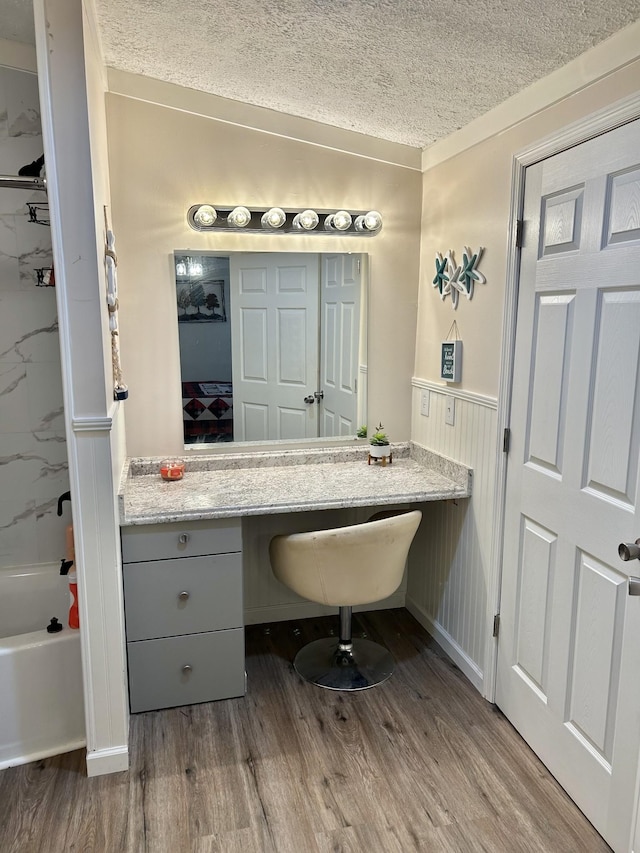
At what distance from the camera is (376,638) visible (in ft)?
9.34

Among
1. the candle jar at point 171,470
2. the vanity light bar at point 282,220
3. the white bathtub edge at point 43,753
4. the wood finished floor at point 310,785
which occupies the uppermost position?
the vanity light bar at point 282,220

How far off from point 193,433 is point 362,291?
102cm

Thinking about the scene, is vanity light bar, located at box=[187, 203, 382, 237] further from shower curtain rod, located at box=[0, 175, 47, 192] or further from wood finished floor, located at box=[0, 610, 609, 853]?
wood finished floor, located at box=[0, 610, 609, 853]

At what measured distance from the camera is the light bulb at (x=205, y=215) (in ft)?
8.16

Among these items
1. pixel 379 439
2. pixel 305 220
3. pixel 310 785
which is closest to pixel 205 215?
pixel 305 220

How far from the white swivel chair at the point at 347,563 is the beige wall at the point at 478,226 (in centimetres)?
67

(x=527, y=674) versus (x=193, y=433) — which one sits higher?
(x=193, y=433)

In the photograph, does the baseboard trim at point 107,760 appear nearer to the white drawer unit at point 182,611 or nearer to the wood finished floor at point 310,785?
the wood finished floor at point 310,785

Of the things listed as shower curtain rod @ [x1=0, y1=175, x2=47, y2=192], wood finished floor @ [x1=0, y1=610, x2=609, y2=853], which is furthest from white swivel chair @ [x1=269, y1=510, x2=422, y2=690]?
shower curtain rod @ [x1=0, y1=175, x2=47, y2=192]

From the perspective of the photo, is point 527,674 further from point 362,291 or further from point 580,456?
point 362,291

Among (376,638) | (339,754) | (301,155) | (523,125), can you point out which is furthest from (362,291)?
(339,754)

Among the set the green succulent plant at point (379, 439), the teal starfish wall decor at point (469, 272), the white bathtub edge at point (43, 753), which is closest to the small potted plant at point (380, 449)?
the green succulent plant at point (379, 439)

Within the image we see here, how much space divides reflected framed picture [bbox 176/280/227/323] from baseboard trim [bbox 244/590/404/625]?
1.42 metres

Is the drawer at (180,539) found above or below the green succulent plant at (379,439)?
below
